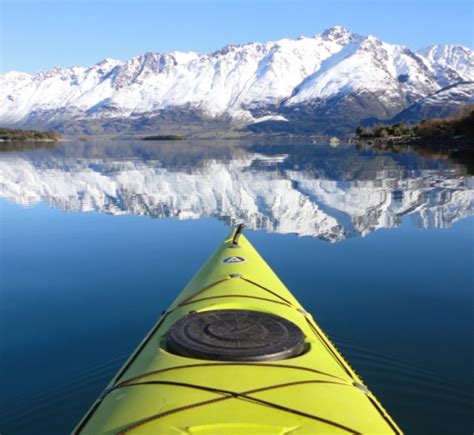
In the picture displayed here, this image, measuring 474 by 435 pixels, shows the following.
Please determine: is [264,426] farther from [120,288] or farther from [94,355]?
[120,288]

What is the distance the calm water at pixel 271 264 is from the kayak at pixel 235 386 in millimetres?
2055

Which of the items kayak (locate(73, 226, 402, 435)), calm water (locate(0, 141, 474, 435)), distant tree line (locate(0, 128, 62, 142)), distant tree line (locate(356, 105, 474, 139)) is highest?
distant tree line (locate(0, 128, 62, 142))

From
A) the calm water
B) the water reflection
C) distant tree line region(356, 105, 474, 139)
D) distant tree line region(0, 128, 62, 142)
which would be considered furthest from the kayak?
distant tree line region(0, 128, 62, 142)

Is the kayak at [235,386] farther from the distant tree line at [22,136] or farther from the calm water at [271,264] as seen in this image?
the distant tree line at [22,136]

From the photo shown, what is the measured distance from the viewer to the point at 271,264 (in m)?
15.7

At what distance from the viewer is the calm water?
8.28m

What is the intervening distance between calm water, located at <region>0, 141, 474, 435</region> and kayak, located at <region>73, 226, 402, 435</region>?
6.74ft

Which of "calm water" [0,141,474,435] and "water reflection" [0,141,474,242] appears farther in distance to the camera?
"water reflection" [0,141,474,242]

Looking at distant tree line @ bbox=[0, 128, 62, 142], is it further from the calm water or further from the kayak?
the kayak

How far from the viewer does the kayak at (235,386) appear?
15.9 ft

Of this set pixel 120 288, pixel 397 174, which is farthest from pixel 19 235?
pixel 397 174

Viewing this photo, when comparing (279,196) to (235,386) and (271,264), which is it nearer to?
(271,264)

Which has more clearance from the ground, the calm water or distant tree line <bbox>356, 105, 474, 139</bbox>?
distant tree line <bbox>356, 105, 474, 139</bbox>

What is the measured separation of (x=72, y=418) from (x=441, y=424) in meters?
5.03
